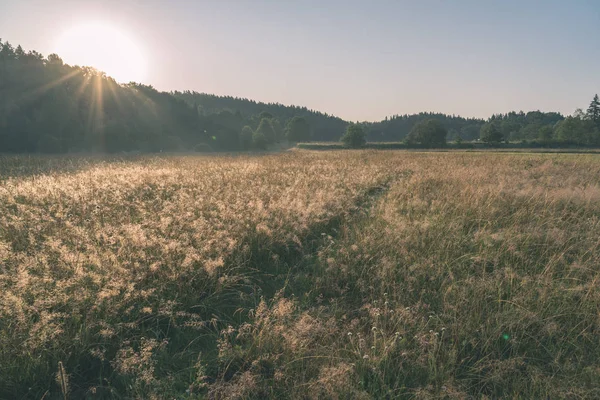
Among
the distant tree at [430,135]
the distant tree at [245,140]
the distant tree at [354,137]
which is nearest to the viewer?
the distant tree at [245,140]

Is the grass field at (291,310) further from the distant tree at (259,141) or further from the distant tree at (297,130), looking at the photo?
the distant tree at (297,130)

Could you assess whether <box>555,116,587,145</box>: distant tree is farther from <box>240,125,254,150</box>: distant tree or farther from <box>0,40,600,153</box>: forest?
<box>240,125,254,150</box>: distant tree

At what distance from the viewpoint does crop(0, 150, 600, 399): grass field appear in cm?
211

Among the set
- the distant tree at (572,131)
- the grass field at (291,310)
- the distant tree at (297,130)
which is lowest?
the grass field at (291,310)

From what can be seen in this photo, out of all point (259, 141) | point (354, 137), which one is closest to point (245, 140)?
point (259, 141)

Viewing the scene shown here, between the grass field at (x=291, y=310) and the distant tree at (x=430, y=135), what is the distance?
244 ft

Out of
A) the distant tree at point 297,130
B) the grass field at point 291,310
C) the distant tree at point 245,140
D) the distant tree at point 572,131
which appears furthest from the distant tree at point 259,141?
the distant tree at point 572,131

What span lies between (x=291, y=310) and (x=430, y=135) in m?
79.4

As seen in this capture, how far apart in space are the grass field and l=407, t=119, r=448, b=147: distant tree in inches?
2927

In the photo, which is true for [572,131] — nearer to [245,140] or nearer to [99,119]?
[245,140]

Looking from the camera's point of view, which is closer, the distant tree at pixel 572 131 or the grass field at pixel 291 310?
the grass field at pixel 291 310

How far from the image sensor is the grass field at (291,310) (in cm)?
211

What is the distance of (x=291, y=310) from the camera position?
8.87 ft

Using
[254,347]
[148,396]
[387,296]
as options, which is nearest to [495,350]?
[387,296]
